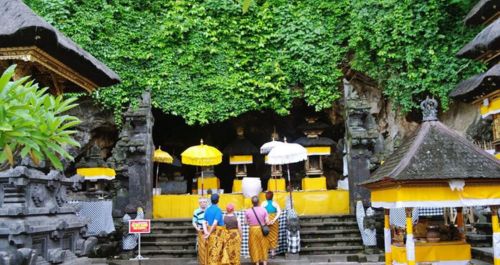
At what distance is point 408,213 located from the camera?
7539 mm

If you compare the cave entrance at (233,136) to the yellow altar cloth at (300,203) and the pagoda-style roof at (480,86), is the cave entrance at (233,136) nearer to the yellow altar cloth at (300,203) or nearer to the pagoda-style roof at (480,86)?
the yellow altar cloth at (300,203)

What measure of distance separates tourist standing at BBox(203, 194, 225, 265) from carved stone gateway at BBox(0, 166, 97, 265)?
90.6 inches

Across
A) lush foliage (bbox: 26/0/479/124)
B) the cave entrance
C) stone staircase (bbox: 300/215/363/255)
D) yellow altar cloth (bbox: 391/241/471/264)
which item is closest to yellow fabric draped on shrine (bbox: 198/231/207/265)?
stone staircase (bbox: 300/215/363/255)

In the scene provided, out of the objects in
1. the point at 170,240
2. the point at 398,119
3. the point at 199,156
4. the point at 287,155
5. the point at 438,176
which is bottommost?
the point at 170,240

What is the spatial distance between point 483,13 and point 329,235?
7981mm

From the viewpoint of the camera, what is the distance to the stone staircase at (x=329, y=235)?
1192 cm

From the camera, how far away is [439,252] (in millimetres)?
8094

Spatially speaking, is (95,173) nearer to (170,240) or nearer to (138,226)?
(170,240)

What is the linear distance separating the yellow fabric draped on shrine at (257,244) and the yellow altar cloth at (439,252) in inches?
117

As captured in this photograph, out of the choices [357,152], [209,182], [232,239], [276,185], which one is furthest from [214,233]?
[209,182]

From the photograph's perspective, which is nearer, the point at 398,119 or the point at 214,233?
the point at 214,233

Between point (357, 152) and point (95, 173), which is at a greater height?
point (357, 152)

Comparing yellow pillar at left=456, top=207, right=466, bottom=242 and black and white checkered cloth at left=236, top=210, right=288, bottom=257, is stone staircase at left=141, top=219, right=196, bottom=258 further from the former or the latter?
yellow pillar at left=456, top=207, right=466, bottom=242

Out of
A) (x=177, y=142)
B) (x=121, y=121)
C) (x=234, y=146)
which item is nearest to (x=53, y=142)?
(x=121, y=121)
